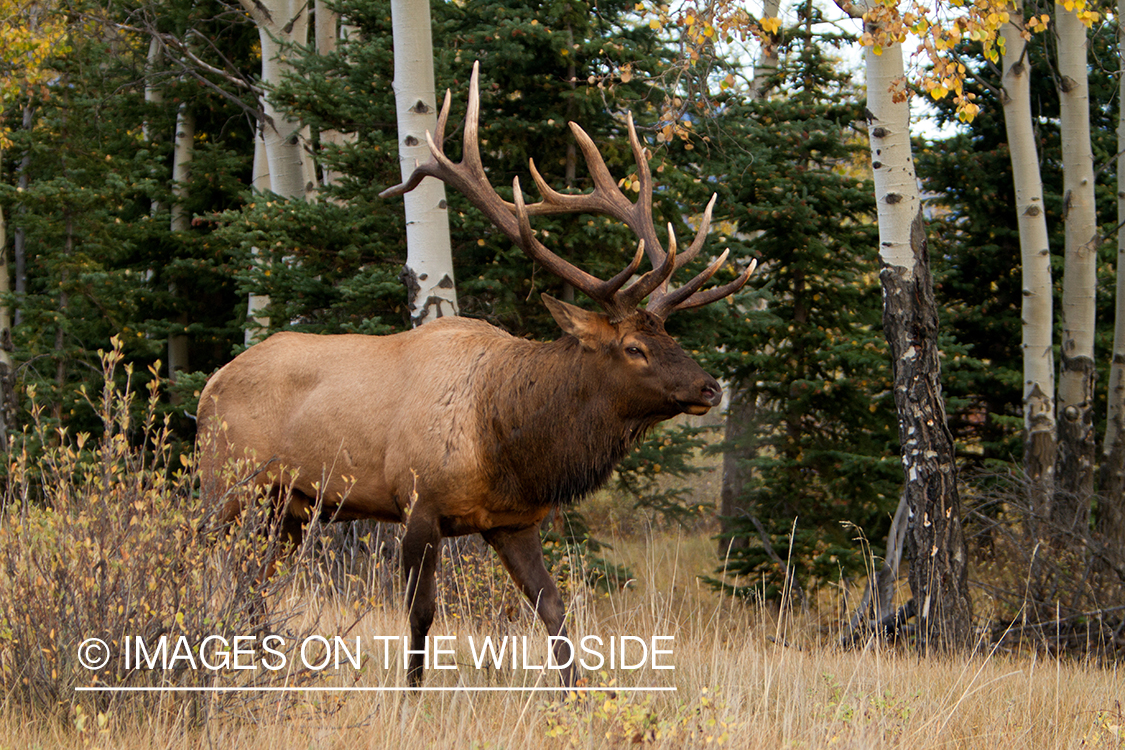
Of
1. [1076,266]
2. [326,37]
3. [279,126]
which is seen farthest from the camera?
[326,37]

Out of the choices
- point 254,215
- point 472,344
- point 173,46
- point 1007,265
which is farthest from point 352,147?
point 1007,265

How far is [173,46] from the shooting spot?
11953 millimetres

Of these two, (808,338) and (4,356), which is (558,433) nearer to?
(808,338)

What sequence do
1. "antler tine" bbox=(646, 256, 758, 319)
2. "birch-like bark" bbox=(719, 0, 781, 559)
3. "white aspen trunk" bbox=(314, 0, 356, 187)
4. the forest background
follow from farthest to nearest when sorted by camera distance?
"white aspen trunk" bbox=(314, 0, 356, 187) → "birch-like bark" bbox=(719, 0, 781, 559) → the forest background → "antler tine" bbox=(646, 256, 758, 319)

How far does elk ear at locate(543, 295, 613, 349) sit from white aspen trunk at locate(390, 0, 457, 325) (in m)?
2.38

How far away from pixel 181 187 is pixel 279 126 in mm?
2480

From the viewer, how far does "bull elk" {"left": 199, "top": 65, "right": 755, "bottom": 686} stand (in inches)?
169

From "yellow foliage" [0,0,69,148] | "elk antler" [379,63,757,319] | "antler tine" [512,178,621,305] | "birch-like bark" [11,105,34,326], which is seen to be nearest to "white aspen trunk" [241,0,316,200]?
"yellow foliage" [0,0,69,148]

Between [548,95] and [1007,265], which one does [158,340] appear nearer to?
[548,95]

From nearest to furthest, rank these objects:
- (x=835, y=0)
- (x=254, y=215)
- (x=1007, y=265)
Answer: (x=835, y=0) < (x=254, y=215) < (x=1007, y=265)

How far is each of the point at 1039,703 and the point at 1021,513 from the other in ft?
8.37

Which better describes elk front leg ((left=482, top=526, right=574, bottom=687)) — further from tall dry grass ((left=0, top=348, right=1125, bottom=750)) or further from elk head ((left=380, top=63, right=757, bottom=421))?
elk head ((left=380, top=63, right=757, bottom=421))

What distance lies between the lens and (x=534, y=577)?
4.47 meters

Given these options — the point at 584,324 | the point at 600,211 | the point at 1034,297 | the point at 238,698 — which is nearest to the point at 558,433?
the point at 584,324
